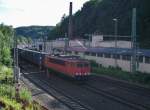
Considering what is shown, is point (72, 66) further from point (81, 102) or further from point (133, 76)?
point (81, 102)

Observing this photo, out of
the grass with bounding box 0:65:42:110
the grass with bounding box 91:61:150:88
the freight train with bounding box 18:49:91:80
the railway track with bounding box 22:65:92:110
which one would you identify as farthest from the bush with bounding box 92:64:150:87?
the grass with bounding box 0:65:42:110

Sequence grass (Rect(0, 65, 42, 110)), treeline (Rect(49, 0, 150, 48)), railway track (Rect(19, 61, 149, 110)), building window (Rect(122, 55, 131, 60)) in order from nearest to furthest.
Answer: grass (Rect(0, 65, 42, 110)) → railway track (Rect(19, 61, 149, 110)) → building window (Rect(122, 55, 131, 60)) → treeline (Rect(49, 0, 150, 48))

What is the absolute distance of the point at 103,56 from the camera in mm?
59188

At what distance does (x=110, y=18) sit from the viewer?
104 m

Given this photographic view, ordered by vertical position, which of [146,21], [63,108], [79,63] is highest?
[146,21]

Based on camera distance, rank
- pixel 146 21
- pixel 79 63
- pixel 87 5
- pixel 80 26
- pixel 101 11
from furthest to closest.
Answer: pixel 87 5 → pixel 80 26 → pixel 101 11 → pixel 146 21 → pixel 79 63

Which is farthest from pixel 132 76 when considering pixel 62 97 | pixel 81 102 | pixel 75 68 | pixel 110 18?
pixel 110 18

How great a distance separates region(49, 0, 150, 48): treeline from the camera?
278 ft

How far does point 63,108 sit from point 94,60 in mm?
36167

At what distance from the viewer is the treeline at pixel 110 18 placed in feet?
278

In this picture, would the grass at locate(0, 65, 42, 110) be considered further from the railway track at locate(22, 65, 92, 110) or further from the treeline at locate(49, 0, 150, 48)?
the treeline at locate(49, 0, 150, 48)

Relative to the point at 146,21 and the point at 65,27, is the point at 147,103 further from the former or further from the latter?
the point at 65,27

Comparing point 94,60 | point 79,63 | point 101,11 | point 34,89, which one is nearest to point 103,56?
point 94,60

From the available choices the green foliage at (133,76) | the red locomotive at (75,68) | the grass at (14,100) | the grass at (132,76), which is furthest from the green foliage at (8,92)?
the green foliage at (133,76)
